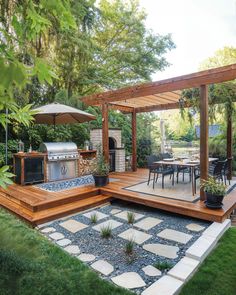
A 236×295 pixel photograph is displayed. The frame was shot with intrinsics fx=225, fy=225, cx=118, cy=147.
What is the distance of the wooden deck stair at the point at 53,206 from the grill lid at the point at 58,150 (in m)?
1.69

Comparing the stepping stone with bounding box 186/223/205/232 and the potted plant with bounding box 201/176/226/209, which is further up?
the potted plant with bounding box 201/176/226/209

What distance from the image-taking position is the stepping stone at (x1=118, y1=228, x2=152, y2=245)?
362cm

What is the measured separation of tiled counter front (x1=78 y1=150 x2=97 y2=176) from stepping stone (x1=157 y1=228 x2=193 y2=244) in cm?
429

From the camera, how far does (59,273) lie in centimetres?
267

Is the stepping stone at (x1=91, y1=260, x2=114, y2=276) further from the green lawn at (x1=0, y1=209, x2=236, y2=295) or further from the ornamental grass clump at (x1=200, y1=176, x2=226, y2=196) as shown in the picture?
the ornamental grass clump at (x1=200, y1=176, x2=226, y2=196)

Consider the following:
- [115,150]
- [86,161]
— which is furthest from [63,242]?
[115,150]

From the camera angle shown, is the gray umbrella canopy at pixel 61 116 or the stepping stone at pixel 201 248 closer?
the stepping stone at pixel 201 248

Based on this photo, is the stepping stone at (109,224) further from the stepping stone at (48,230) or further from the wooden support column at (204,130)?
the wooden support column at (204,130)

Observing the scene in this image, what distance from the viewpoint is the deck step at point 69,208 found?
431 cm

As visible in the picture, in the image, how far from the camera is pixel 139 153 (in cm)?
1040

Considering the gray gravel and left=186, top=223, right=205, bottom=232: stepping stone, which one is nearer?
the gray gravel

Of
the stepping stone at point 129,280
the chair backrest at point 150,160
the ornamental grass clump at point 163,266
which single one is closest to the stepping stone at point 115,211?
the chair backrest at point 150,160

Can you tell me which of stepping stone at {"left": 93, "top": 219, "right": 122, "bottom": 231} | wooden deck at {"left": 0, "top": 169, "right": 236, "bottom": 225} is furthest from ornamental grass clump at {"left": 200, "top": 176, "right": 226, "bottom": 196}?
stepping stone at {"left": 93, "top": 219, "right": 122, "bottom": 231}

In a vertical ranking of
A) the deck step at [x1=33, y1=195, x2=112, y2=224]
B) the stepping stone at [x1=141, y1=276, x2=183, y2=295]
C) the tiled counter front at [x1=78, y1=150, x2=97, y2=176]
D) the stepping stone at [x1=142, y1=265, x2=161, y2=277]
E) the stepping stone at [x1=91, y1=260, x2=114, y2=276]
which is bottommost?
the stepping stone at [x1=142, y1=265, x2=161, y2=277]
